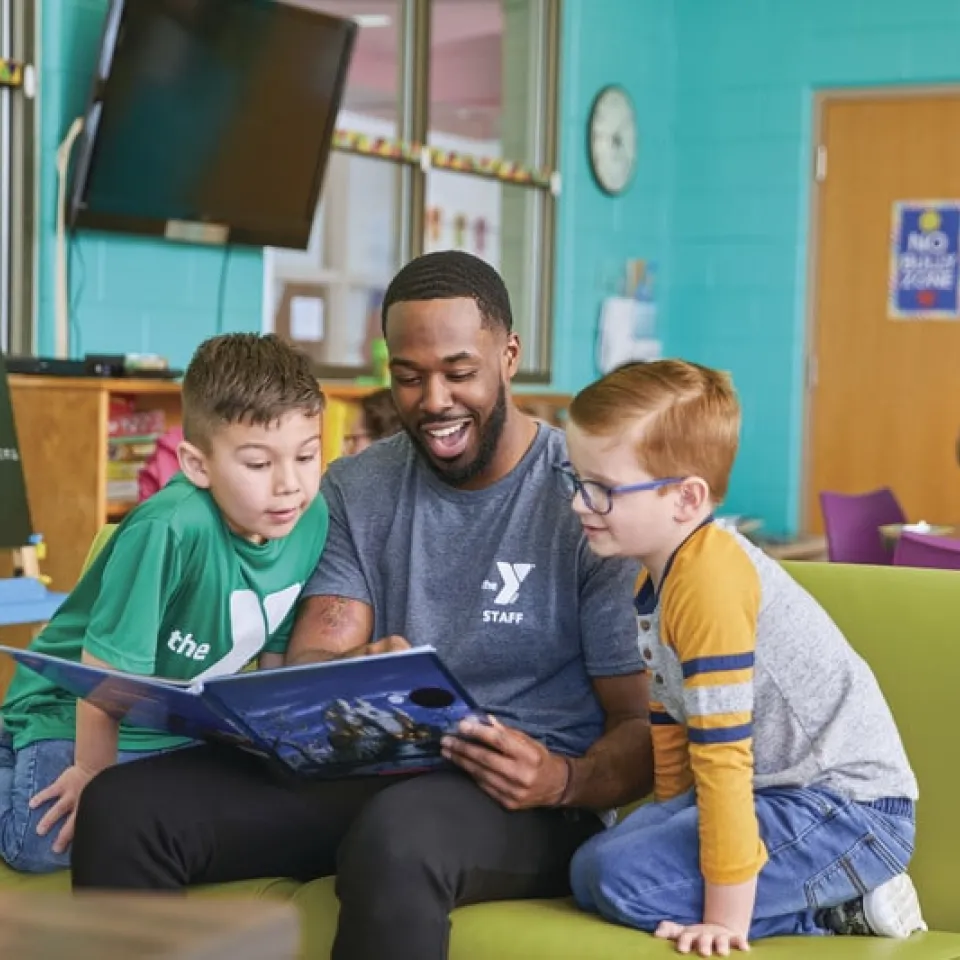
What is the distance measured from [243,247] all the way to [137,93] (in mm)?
783

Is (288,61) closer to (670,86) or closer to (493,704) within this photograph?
(670,86)

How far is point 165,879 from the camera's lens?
211 cm

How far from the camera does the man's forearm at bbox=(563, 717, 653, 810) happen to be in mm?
2148

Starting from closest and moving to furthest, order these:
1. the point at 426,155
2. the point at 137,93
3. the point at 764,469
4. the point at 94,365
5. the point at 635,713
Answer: the point at 635,713 → the point at 94,365 → the point at 137,93 → the point at 426,155 → the point at 764,469

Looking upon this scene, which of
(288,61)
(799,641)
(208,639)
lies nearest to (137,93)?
(288,61)

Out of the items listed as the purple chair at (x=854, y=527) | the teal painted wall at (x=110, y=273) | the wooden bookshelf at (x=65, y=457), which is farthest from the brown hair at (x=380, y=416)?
the purple chair at (x=854, y=527)

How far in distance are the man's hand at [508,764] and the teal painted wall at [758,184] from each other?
5646 mm

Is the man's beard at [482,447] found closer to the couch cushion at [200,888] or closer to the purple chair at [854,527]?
the couch cushion at [200,888]

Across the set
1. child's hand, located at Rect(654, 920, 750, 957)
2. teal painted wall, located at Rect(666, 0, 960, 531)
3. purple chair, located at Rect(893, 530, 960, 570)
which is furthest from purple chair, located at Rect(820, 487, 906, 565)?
teal painted wall, located at Rect(666, 0, 960, 531)

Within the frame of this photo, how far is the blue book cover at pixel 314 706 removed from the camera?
191 cm

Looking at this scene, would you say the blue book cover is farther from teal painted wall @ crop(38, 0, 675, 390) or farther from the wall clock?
the wall clock

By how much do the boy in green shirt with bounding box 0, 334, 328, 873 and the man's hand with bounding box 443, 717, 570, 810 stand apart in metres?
0.35

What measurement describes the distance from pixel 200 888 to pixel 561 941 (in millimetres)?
485

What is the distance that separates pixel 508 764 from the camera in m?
2.08
